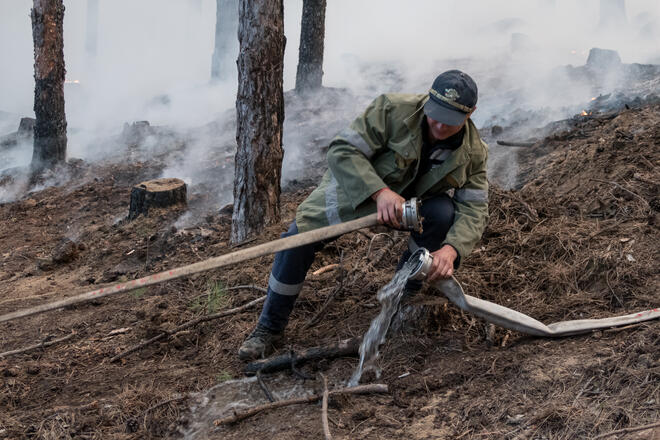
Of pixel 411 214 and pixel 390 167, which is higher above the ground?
pixel 390 167

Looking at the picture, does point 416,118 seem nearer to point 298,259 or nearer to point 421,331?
point 298,259

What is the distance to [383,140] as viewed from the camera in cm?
315

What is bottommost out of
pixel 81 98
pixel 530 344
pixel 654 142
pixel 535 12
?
pixel 81 98

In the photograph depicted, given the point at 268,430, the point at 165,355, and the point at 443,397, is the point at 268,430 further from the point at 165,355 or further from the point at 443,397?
the point at 165,355

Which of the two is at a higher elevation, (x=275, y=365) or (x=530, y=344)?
(x=530, y=344)

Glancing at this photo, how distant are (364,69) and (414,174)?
12.7 meters

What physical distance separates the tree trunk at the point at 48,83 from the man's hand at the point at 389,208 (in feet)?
27.0

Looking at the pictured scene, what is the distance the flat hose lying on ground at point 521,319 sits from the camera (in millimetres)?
2986

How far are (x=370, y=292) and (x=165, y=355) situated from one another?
1.40 meters

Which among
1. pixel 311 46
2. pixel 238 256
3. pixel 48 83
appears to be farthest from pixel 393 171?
pixel 311 46

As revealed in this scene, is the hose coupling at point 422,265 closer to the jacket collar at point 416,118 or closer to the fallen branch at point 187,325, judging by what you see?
the jacket collar at point 416,118

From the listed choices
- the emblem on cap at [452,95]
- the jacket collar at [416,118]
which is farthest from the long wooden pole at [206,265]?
the emblem on cap at [452,95]

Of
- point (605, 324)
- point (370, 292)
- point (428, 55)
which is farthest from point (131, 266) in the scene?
point (428, 55)

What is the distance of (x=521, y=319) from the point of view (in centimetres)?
307
